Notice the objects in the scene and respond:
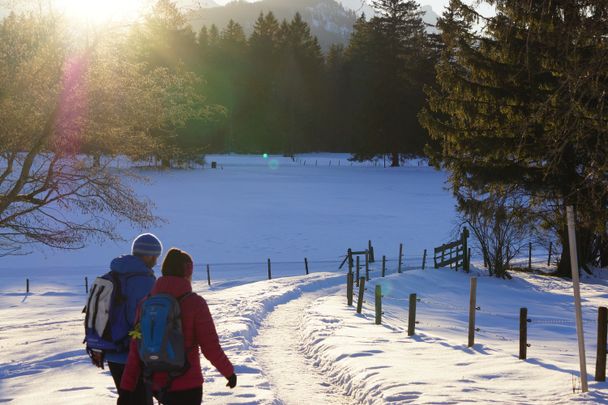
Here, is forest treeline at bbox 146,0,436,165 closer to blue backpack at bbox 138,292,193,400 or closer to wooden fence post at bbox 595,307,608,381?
wooden fence post at bbox 595,307,608,381

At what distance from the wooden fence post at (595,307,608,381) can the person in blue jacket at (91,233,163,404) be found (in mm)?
5439

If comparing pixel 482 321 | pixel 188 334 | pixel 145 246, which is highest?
pixel 145 246

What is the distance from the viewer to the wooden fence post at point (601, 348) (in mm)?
7508

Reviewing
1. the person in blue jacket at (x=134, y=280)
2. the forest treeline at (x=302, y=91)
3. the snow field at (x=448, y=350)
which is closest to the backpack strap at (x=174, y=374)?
the person in blue jacket at (x=134, y=280)

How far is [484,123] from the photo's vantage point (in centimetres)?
2127

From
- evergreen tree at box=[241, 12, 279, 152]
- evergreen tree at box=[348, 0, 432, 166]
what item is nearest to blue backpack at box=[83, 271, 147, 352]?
evergreen tree at box=[348, 0, 432, 166]

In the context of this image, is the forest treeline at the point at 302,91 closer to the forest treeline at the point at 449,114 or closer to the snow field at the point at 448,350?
the forest treeline at the point at 449,114

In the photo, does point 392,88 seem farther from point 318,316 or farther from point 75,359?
point 75,359

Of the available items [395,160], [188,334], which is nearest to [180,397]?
[188,334]

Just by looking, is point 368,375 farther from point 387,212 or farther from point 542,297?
point 387,212

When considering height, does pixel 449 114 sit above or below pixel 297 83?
below

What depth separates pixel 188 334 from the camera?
4414mm

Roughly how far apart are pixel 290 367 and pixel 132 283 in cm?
538

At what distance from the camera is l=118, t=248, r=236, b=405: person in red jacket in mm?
4418
